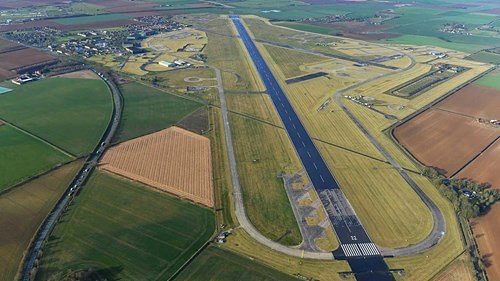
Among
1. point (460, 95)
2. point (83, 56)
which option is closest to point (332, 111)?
point (460, 95)

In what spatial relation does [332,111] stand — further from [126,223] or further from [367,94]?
[126,223]

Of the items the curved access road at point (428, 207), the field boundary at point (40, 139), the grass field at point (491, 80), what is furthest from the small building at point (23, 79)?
the grass field at point (491, 80)

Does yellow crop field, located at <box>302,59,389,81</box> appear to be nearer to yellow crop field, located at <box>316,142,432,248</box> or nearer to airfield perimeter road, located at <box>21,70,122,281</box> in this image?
yellow crop field, located at <box>316,142,432,248</box>

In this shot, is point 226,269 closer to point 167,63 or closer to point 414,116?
point 414,116

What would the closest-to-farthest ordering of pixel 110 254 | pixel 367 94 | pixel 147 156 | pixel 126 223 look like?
pixel 110 254, pixel 126 223, pixel 147 156, pixel 367 94

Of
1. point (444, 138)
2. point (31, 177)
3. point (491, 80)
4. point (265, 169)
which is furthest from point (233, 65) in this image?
point (491, 80)

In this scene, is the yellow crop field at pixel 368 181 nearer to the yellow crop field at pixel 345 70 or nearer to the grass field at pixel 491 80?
the yellow crop field at pixel 345 70

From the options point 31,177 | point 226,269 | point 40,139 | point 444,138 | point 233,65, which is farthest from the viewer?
point 233,65
